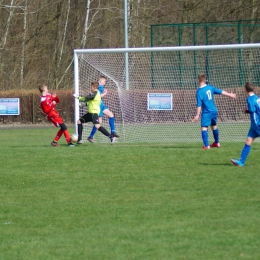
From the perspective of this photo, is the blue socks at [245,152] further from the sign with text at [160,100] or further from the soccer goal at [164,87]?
the sign with text at [160,100]

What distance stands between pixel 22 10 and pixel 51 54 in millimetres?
3236

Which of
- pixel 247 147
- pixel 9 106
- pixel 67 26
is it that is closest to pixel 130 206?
pixel 247 147

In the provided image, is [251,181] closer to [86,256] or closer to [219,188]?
[219,188]

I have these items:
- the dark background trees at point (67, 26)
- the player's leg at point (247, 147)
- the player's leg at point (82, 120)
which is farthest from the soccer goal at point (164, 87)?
the dark background trees at point (67, 26)

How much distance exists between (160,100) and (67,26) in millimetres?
23094

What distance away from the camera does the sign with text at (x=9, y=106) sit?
33.3 metres

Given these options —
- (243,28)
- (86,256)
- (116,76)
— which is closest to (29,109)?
(243,28)

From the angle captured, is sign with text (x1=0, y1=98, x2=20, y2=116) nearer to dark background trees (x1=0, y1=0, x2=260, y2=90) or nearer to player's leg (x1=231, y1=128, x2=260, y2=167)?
dark background trees (x1=0, y1=0, x2=260, y2=90)

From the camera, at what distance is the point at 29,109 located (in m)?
35.1

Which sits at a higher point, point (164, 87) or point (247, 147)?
point (164, 87)

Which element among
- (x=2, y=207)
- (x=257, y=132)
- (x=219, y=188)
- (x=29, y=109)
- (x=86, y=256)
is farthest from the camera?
(x=29, y=109)

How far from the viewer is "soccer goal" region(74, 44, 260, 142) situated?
65.5 ft

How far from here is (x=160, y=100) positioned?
22094mm

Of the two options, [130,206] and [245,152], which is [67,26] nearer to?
[245,152]
